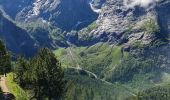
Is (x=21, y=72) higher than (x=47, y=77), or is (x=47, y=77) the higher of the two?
(x=21, y=72)

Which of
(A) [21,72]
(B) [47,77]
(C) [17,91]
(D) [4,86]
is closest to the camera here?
(C) [17,91]

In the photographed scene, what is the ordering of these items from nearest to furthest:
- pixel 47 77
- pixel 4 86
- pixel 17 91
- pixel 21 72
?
pixel 17 91 < pixel 47 77 < pixel 4 86 < pixel 21 72

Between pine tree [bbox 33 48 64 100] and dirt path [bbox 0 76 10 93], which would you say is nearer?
dirt path [bbox 0 76 10 93]

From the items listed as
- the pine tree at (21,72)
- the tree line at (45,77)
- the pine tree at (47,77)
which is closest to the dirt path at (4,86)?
the pine tree at (21,72)

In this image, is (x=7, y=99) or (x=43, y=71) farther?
(x=43, y=71)

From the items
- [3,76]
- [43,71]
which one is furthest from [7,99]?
[3,76]

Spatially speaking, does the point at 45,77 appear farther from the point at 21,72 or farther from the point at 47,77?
the point at 21,72

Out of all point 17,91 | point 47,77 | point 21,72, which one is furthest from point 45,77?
point 21,72

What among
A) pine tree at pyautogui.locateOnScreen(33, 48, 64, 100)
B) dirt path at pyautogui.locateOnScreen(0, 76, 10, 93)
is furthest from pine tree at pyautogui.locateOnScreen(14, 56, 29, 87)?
pine tree at pyautogui.locateOnScreen(33, 48, 64, 100)

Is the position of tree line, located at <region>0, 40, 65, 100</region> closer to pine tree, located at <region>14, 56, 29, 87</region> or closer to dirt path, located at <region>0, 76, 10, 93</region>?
pine tree, located at <region>14, 56, 29, 87</region>

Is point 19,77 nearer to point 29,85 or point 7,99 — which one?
point 29,85

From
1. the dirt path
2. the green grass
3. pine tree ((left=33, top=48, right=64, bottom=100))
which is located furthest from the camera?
pine tree ((left=33, top=48, right=64, bottom=100))
